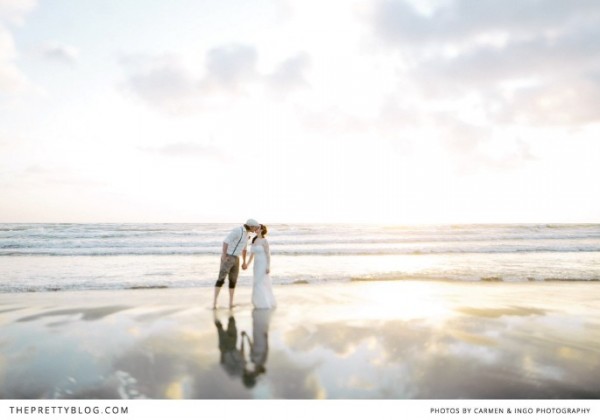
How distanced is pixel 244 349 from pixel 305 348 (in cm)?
101

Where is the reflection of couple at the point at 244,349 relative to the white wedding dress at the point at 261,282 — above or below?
below

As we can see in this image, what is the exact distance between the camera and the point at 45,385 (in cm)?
506

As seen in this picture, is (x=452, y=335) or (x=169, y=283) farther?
(x=169, y=283)

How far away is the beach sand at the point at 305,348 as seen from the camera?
16.2ft

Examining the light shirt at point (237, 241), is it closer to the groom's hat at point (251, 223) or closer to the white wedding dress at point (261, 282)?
the white wedding dress at point (261, 282)

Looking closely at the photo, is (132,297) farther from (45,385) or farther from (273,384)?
(273,384)

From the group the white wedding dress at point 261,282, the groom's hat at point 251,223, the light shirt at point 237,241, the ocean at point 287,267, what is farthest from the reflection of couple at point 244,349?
the ocean at point 287,267

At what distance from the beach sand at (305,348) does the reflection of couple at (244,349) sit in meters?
0.03

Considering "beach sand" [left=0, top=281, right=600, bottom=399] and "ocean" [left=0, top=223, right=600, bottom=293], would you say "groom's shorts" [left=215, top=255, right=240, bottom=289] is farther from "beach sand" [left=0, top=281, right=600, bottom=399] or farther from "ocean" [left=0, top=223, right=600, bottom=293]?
"ocean" [left=0, top=223, right=600, bottom=293]

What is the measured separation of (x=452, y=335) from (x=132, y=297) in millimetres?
8661

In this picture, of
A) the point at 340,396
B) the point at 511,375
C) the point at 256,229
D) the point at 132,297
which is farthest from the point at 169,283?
the point at 511,375

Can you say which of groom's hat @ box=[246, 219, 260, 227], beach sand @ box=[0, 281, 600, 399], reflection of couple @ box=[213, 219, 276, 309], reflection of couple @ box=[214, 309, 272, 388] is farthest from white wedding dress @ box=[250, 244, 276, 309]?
reflection of couple @ box=[214, 309, 272, 388]

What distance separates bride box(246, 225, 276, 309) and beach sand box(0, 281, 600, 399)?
0.31 meters
